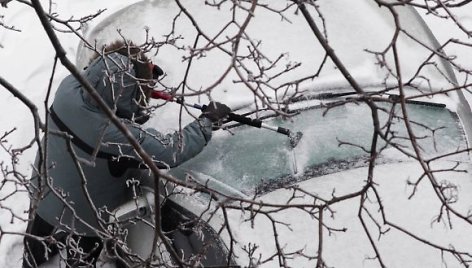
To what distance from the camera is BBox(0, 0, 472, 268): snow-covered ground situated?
111 inches

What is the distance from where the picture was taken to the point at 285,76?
3.37 meters

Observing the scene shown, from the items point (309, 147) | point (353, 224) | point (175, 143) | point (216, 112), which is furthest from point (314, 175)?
point (175, 143)

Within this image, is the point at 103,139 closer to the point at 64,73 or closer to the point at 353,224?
the point at 353,224

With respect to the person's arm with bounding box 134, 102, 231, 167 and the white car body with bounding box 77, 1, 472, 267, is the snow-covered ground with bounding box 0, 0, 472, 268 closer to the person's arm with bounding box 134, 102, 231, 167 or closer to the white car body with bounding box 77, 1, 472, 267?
the white car body with bounding box 77, 1, 472, 267

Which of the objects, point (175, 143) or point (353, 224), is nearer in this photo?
point (353, 224)

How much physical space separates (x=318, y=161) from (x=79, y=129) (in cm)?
111

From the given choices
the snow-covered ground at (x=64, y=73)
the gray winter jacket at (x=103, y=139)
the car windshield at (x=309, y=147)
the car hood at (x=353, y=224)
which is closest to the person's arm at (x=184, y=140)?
the gray winter jacket at (x=103, y=139)

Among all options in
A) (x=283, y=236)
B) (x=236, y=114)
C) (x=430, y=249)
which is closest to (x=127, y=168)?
(x=236, y=114)

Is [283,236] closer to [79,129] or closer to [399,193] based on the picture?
[399,193]

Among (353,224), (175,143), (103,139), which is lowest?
(353,224)

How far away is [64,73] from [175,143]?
101 inches

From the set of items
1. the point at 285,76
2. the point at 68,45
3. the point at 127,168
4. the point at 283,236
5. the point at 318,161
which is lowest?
the point at 283,236

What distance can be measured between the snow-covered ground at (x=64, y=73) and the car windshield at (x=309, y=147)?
138mm

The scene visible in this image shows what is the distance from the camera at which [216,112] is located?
10.1ft
